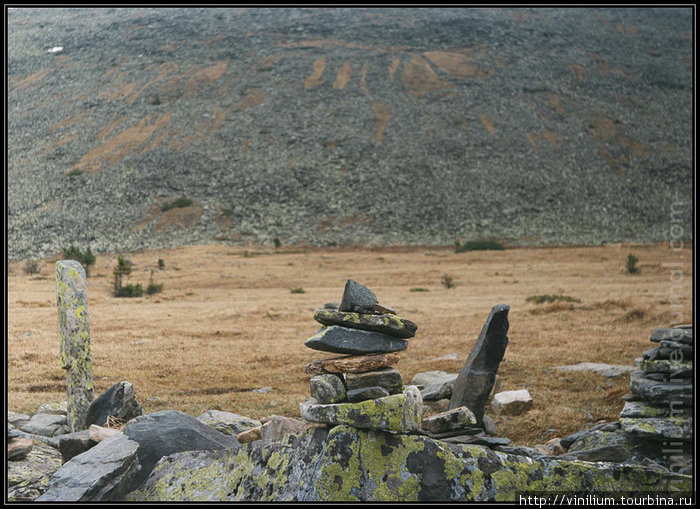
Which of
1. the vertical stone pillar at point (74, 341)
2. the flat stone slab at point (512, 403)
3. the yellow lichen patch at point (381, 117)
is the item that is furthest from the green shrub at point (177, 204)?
the flat stone slab at point (512, 403)

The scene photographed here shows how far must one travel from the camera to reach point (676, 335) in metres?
10.4

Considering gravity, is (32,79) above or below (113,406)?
above

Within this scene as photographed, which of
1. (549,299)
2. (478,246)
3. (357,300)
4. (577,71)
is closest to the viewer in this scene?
(357,300)

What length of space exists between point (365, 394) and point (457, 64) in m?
126

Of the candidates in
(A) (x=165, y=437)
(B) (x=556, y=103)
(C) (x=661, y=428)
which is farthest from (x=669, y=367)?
(B) (x=556, y=103)

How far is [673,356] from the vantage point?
33.9 feet

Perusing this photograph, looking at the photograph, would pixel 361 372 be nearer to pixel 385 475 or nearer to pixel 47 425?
pixel 385 475

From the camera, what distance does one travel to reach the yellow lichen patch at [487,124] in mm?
101338

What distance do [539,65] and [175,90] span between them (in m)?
74.1

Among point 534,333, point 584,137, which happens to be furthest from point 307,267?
point 584,137

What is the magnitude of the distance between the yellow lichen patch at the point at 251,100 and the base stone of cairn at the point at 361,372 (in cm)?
10529

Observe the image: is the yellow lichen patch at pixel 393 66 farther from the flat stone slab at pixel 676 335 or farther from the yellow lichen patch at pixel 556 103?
the flat stone slab at pixel 676 335

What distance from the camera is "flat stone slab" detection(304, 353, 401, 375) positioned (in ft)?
25.8

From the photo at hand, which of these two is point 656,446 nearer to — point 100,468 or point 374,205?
point 100,468
